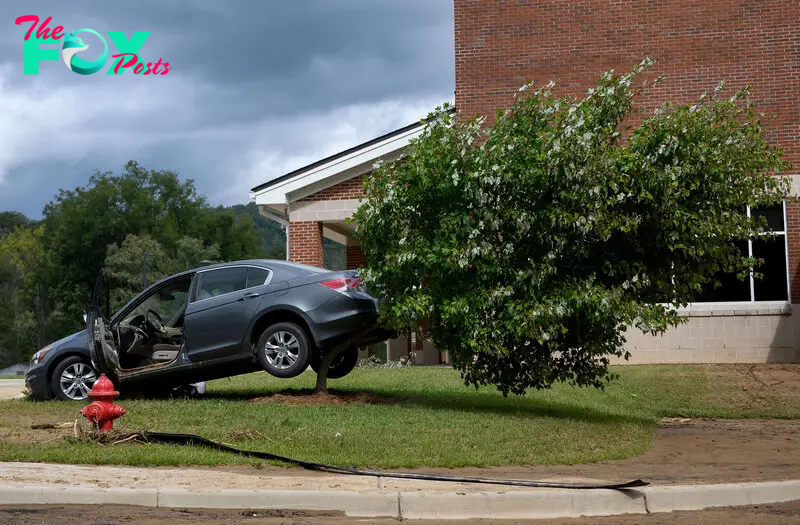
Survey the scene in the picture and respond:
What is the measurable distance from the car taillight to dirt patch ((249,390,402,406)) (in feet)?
4.81

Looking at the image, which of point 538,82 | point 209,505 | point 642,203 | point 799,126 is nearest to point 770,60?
point 799,126

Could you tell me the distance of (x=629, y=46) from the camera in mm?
22281

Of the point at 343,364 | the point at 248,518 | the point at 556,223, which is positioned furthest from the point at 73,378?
the point at 248,518

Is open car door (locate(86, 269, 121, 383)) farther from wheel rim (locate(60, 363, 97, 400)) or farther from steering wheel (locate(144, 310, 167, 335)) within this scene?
steering wheel (locate(144, 310, 167, 335))

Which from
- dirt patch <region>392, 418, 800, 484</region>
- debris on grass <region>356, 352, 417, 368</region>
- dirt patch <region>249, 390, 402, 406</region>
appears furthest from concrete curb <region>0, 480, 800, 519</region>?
debris on grass <region>356, 352, 417, 368</region>

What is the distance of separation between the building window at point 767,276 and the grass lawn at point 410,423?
5.03 m

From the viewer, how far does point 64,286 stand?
241ft

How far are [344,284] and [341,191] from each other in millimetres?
8971

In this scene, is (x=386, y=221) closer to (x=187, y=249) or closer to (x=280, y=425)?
(x=280, y=425)

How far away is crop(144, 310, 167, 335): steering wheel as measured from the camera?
13.2m

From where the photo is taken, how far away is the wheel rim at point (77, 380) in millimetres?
12961

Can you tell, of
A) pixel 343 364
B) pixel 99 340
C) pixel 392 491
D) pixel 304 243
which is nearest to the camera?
pixel 392 491

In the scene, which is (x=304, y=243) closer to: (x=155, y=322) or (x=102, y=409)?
(x=155, y=322)

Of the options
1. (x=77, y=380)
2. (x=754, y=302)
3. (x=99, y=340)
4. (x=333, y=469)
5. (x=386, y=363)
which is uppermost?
(x=754, y=302)
